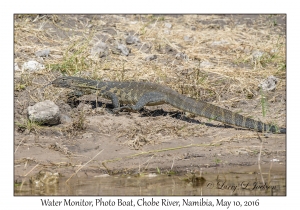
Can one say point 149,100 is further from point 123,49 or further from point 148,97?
point 123,49

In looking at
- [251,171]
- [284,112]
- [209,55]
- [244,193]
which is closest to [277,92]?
[284,112]

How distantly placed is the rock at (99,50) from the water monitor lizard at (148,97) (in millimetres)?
1565

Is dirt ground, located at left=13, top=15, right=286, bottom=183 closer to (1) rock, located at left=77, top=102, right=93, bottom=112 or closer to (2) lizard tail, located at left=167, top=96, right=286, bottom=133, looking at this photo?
(1) rock, located at left=77, top=102, right=93, bottom=112

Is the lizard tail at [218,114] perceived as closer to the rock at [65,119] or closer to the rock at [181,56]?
the rock at [65,119]

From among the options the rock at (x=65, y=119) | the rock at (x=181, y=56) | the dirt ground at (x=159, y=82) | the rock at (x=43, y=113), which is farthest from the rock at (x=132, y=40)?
the rock at (x=43, y=113)

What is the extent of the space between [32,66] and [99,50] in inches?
60.1

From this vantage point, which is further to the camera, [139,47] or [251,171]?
[139,47]

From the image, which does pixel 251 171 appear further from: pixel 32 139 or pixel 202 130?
pixel 32 139

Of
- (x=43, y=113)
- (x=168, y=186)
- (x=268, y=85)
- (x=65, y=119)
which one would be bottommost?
(x=168, y=186)

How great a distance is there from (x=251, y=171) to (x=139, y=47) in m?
5.14

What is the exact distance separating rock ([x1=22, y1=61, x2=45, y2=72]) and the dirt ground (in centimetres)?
12

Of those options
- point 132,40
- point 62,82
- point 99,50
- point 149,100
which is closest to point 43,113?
point 62,82

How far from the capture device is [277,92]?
32.7 ft

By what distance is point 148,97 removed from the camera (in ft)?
29.3
